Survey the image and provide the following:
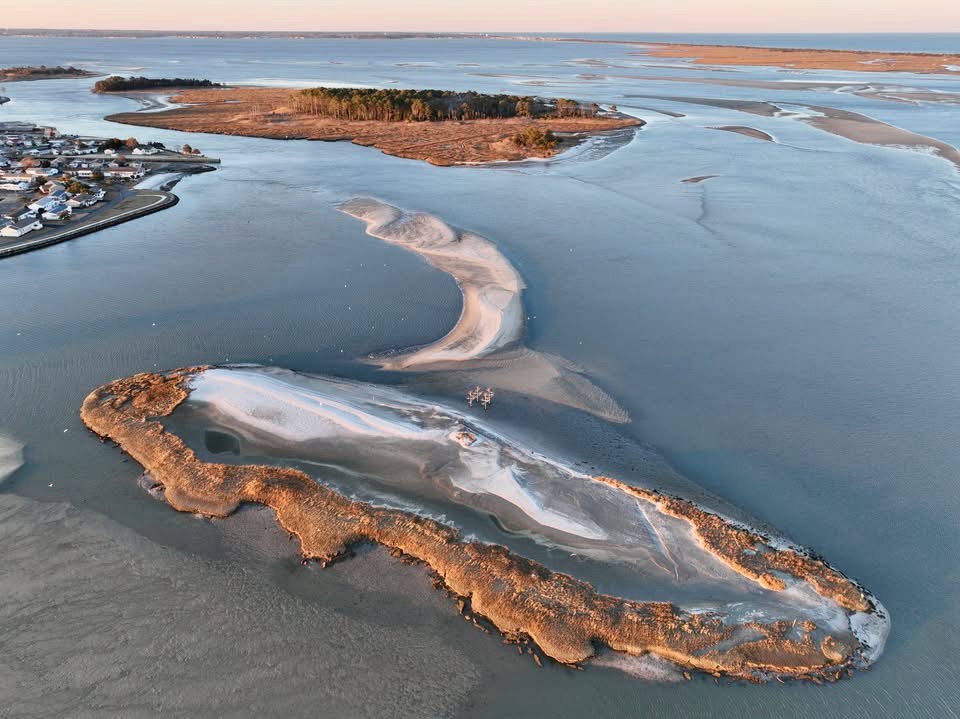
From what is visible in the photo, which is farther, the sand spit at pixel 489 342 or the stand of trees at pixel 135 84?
the stand of trees at pixel 135 84

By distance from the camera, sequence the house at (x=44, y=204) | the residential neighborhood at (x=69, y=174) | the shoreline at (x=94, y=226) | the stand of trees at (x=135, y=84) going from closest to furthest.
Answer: the shoreline at (x=94, y=226)
the residential neighborhood at (x=69, y=174)
the house at (x=44, y=204)
the stand of trees at (x=135, y=84)

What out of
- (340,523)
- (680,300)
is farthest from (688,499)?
(680,300)

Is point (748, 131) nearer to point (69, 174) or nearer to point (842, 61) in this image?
point (69, 174)

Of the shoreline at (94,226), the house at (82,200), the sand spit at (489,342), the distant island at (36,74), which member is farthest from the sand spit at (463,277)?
the distant island at (36,74)

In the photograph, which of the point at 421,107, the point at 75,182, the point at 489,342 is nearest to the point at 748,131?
the point at 421,107

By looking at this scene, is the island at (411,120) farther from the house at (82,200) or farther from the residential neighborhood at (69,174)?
the house at (82,200)

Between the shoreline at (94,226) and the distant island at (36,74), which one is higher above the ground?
the distant island at (36,74)

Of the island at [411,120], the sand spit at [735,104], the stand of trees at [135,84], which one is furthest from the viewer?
the stand of trees at [135,84]
